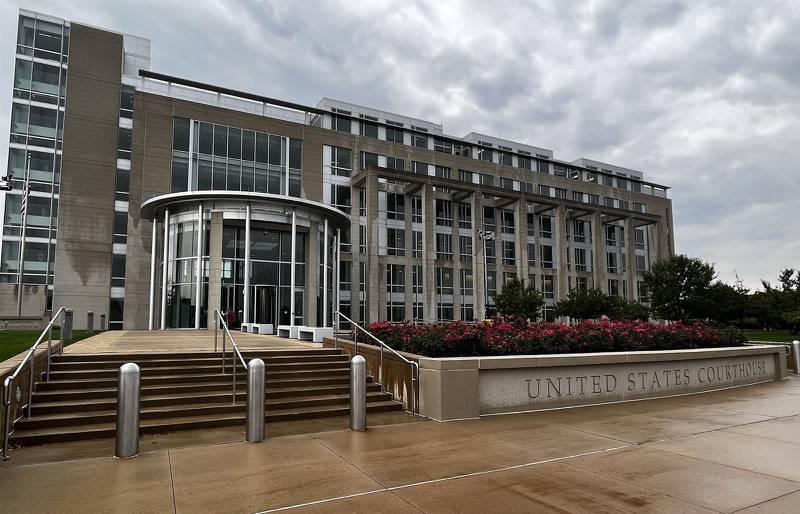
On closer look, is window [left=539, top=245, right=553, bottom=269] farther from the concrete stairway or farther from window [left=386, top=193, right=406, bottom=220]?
the concrete stairway

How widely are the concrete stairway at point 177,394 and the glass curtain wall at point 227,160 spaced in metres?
31.4

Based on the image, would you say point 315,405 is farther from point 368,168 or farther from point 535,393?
point 368,168

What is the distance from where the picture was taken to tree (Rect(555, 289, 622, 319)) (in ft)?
154

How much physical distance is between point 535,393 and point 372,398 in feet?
11.0

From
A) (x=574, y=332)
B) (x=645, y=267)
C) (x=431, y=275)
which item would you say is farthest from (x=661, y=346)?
(x=645, y=267)

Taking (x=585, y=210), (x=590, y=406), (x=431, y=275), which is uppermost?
(x=585, y=210)

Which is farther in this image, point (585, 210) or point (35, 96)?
point (585, 210)

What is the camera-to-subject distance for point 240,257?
1161 inches

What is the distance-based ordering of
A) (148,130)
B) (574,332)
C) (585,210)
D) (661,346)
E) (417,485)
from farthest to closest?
(585,210), (148,130), (661,346), (574,332), (417,485)

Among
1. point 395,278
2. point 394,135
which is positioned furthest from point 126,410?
point 394,135

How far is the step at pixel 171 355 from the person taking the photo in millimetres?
11086

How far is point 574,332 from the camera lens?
42.4ft

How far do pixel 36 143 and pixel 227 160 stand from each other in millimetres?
14640

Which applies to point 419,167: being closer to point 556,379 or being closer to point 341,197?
point 341,197
